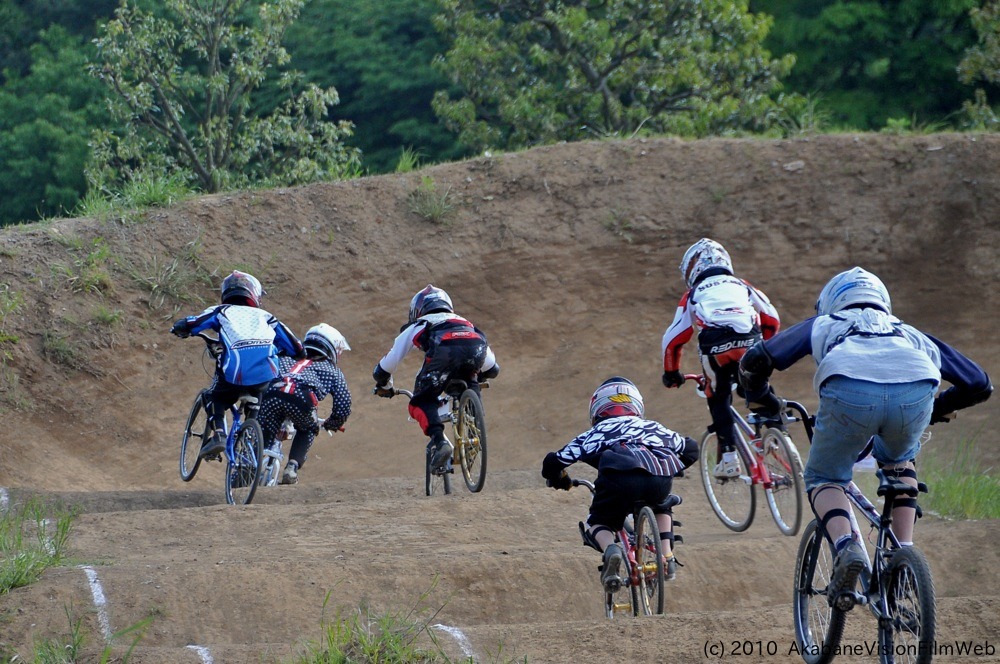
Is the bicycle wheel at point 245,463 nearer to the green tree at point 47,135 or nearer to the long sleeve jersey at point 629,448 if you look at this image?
the long sleeve jersey at point 629,448

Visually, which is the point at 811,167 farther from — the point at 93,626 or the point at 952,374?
the point at 93,626

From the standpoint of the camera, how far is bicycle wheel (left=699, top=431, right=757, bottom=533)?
27.1ft

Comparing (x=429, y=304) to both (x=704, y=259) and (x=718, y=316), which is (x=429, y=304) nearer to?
(x=704, y=259)

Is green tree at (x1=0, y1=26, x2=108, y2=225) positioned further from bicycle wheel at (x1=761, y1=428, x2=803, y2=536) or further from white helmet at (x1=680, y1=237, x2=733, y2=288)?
bicycle wheel at (x1=761, y1=428, x2=803, y2=536)

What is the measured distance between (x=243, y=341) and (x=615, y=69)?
14.0m

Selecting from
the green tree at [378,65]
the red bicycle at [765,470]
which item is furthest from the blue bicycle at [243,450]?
the green tree at [378,65]

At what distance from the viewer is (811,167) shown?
16.3 metres

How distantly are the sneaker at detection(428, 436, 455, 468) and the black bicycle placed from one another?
13.4ft

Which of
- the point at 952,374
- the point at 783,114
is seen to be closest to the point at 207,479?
the point at 952,374

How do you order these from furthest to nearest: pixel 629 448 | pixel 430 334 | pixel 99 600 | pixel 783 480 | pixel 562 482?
pixel 430 334
pixel 783 480
pixel 562 482
pixel 629 448
pixel 99 600

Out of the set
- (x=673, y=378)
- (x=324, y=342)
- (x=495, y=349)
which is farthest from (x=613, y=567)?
(x=495, y=349)

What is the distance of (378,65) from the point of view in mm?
27406

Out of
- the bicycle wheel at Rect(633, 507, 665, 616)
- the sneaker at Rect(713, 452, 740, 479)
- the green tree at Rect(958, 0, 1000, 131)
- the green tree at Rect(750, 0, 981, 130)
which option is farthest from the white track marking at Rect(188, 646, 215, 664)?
the green tree at Rect(750, 0, 981, 130)

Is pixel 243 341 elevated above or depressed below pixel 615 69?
below
